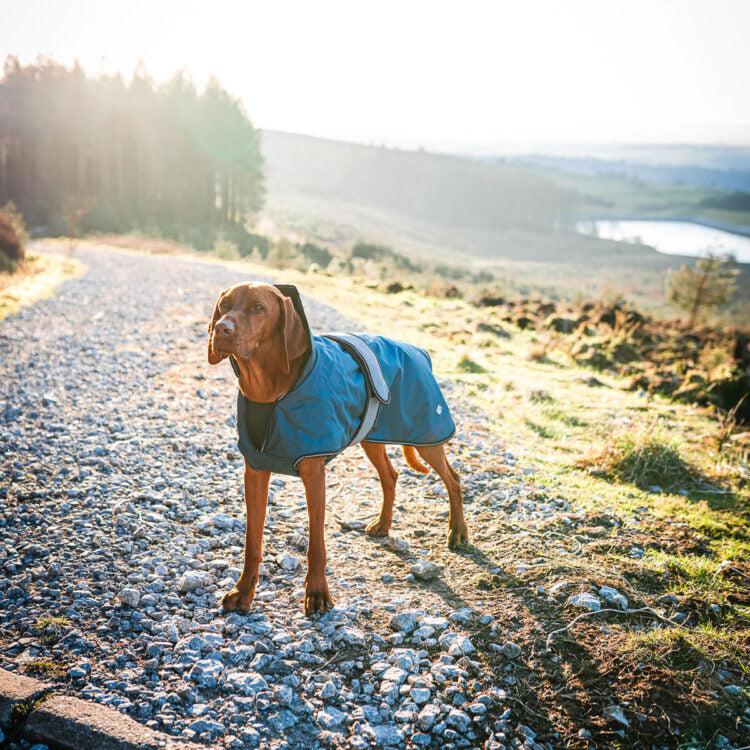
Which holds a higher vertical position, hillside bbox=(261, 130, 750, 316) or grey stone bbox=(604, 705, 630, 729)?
hillside bbox=(261, 130, 750, 316)

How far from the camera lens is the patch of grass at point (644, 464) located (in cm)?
618

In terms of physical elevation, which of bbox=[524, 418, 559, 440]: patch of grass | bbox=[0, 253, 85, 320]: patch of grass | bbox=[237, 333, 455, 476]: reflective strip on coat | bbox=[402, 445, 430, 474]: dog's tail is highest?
bbox=[237, 333, 455, 476]: reflective strip on coat

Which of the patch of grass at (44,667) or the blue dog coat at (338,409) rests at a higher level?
the blue dog coat at (338,409)

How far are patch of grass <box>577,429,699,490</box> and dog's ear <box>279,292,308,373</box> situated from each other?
164 inches

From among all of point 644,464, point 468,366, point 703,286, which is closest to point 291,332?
point 644,464

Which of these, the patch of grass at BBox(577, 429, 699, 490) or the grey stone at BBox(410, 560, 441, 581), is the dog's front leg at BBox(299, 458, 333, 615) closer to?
the grey stone at BBox(410, 560, 441, 581)

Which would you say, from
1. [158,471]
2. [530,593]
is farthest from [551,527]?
[158,471]

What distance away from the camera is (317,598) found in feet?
12.0

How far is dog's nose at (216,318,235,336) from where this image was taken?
120 inches

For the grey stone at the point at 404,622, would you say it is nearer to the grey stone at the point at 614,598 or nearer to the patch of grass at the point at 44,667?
the grey stone at the point at 614,598

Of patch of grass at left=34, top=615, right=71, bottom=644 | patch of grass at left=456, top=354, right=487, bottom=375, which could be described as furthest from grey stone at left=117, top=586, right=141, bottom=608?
patch of grass at left=456, top=354, right=487, bottom=375

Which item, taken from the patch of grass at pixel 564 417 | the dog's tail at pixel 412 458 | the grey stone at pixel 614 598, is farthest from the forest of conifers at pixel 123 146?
the grey stone at pixel 614 598

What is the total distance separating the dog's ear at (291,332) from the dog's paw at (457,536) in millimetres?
2007

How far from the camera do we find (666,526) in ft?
16.4
